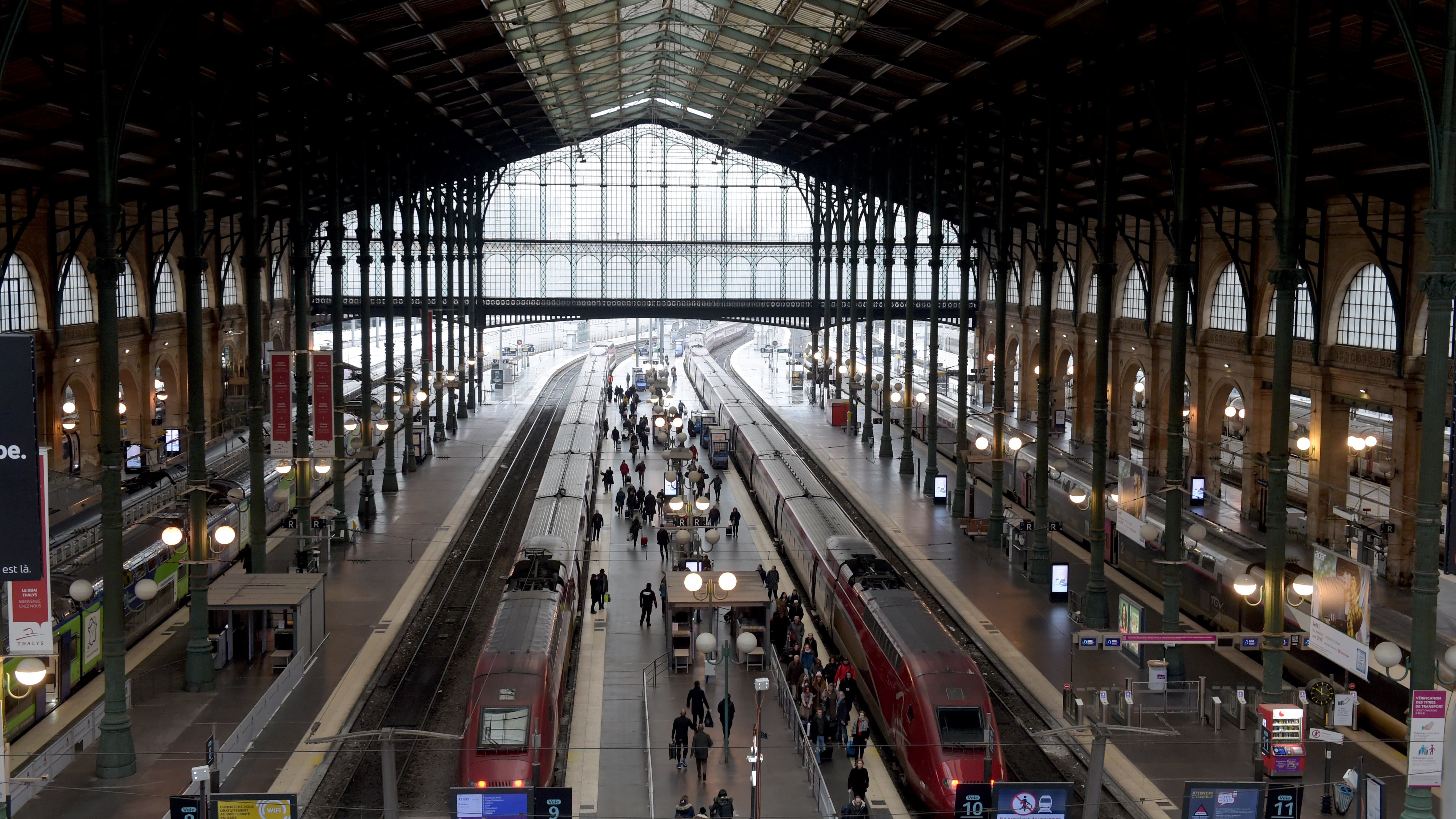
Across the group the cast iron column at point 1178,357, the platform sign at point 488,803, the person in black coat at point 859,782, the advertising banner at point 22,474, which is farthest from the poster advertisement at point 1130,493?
the advertising banner at point 22,474

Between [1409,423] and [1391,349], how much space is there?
2.14 meters

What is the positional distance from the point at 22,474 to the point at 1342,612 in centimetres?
1975

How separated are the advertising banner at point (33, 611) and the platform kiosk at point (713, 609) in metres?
12.2

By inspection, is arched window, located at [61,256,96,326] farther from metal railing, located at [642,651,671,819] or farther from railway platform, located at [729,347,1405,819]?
railway platform, located at [729,347,1405,819]

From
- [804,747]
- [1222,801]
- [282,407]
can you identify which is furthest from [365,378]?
[1222,801]

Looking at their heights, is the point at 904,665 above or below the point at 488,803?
above

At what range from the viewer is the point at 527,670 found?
20891 millimetres

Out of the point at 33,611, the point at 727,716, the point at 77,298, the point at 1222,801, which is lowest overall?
the point at 727,716

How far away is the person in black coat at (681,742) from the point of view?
21.8m

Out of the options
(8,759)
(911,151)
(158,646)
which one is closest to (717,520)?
(911,151)

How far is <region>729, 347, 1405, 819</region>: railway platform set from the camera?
21.3 metres

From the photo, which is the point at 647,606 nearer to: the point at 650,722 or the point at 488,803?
the point at 650,722

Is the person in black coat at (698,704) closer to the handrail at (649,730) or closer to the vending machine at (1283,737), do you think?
the handrail at (649,730)

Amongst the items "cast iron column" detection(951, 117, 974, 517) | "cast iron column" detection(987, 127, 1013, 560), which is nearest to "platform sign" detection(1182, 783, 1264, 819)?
"cast iron column" detection(987, 127, 1013, 560)
